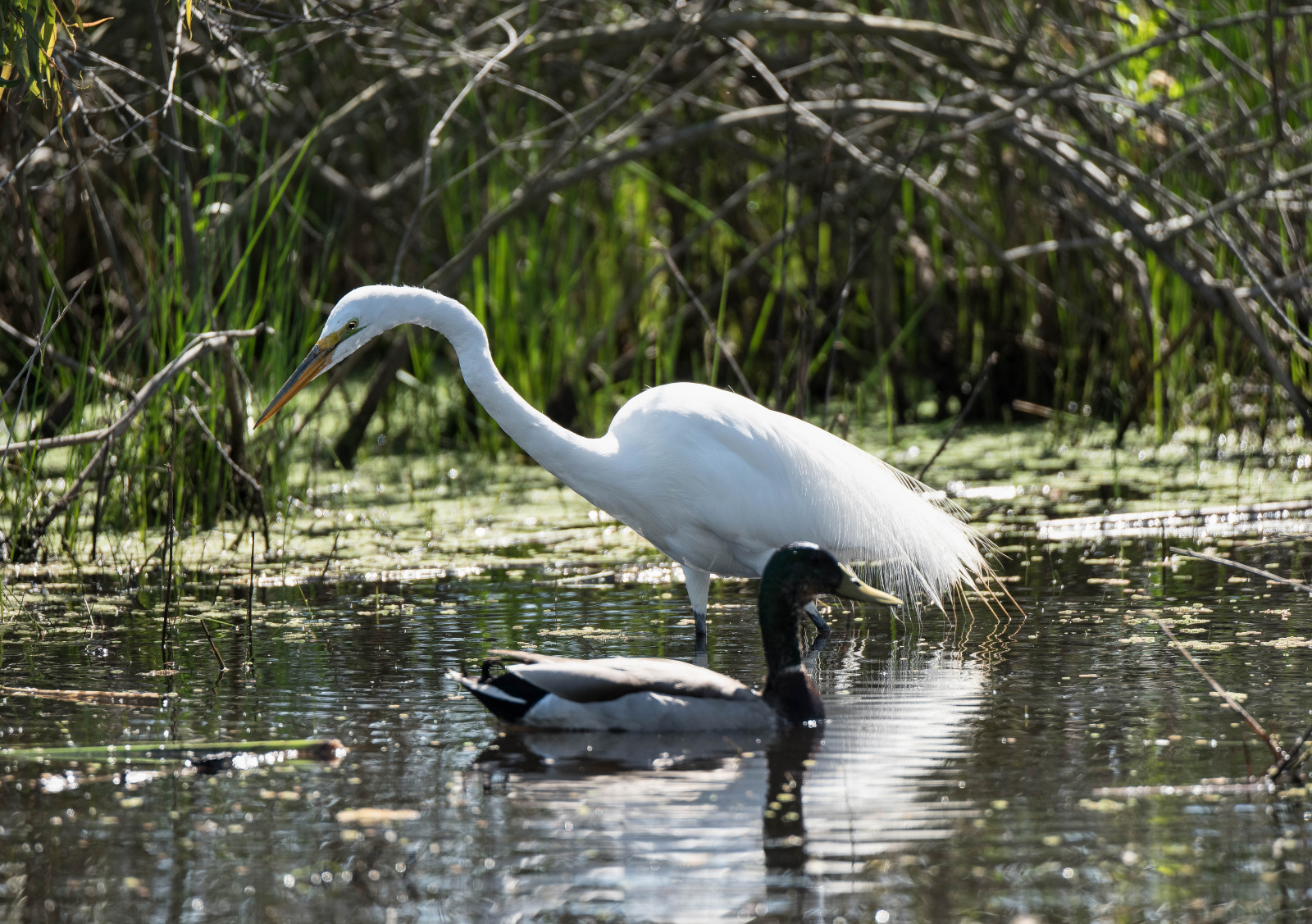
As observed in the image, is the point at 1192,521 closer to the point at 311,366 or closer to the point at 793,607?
the point at 793,607

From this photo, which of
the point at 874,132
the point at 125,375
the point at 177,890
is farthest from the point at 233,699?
the point at 874,132

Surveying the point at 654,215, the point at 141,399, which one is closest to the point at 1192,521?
the point at 141,399

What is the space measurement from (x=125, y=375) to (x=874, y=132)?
14.7 feet

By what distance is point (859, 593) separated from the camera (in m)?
4.25

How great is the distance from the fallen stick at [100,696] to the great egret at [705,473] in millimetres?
1061

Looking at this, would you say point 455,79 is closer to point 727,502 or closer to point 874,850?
point 727,502

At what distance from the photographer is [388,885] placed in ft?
9.23

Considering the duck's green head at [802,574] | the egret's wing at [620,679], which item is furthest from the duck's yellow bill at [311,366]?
the duck's green head at [802,574]

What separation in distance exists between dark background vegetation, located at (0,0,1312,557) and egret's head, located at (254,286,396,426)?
3.26 ft

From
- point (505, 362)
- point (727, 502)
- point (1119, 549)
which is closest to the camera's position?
point (727, 502)

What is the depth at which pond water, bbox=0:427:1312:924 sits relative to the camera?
9.09 feet

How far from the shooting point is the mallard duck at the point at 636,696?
382cm

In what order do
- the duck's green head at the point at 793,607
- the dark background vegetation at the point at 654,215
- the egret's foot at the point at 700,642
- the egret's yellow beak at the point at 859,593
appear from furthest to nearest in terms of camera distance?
1. the dark background vegetation at the point at 654,215
2. the egret's foot at the point at 700,642
3. the egret's yellow beak at the point at 859,593
4. the duck's green head at the point at 793,607

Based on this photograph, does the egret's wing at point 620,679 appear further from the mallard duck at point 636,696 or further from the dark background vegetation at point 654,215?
the dark background vegetation at point 654,215
